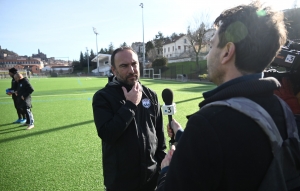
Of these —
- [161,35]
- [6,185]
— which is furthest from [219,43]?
[161,35]

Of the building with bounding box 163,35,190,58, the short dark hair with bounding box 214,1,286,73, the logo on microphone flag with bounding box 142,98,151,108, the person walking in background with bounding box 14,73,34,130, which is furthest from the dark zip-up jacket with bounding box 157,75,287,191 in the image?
the building with bounding box 163,35,190,58

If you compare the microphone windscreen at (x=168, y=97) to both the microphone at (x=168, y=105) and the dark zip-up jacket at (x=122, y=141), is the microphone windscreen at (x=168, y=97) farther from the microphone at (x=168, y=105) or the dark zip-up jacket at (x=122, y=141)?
the dark zip-up jacket at (x=122, y=141)

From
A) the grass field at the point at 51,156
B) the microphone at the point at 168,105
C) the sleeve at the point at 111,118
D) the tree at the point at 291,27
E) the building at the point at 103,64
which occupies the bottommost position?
the grass field at the point at 51,156

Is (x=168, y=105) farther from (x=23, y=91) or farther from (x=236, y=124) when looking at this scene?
(x=23, y=91)

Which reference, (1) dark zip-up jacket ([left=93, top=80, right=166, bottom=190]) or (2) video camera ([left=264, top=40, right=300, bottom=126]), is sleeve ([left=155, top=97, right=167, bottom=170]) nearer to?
(1) dark zip-up jacket ([left=93, top=80, right=166, bottom=190])

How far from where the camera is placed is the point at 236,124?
0.83 metres

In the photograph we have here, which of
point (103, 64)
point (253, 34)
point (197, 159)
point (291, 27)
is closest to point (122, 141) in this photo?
point (197, 159)

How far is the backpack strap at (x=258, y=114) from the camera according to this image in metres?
0.83

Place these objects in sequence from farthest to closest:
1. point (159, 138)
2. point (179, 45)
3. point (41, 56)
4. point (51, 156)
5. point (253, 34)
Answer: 1. point (41, 56)
2. point (179, 45)
3. point (51, 156)
4. point (159, 138)
5. point (253, 34)

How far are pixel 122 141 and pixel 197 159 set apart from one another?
4.15 ft

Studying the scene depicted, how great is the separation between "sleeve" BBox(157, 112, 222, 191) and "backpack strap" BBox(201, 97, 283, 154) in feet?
0.45

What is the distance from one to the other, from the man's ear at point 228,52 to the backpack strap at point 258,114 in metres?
0.24

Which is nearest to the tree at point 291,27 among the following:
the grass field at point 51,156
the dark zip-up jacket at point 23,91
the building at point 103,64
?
the grass field at point 51,156

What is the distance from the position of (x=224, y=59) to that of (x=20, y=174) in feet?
13.3
